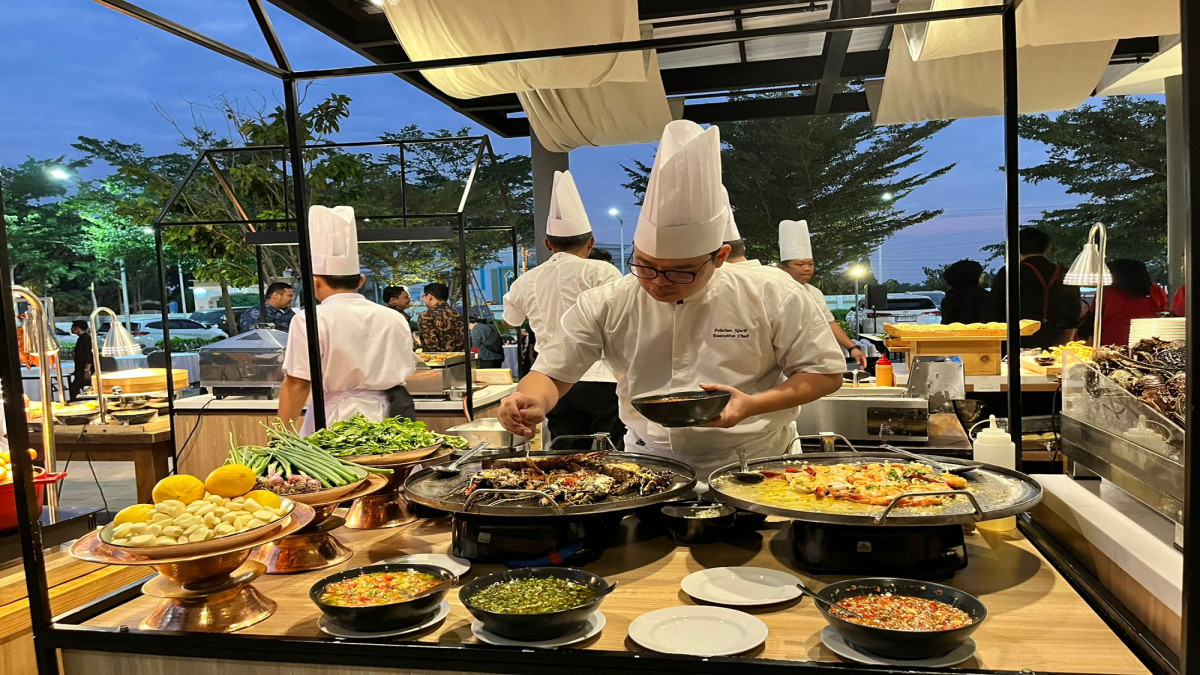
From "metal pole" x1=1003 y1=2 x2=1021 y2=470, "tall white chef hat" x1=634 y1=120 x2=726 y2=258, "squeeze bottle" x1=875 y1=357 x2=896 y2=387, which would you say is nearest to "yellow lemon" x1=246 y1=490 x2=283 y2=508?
"tall white chef hat" x1=634 y1=120 x2=726 y2=258

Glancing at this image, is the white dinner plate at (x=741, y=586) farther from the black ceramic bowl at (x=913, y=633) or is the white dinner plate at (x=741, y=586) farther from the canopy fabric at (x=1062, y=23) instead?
the canopy fabric at (x=1062, y=23)

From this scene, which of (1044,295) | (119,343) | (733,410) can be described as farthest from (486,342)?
(733,410)

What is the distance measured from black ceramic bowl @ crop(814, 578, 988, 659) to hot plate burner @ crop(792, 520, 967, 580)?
15 centimetres

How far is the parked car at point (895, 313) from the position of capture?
9609mm

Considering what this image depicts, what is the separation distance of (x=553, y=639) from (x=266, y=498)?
0.64 meters

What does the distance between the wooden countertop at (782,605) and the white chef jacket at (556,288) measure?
2.65 m

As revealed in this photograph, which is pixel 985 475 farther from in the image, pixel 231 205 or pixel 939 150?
pixel 939 150

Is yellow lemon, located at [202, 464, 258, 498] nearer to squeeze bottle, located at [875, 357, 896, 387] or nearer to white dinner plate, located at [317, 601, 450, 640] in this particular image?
white dinner plate, located at [317, 601, 450, 640]

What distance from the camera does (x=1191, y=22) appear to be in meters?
0.96

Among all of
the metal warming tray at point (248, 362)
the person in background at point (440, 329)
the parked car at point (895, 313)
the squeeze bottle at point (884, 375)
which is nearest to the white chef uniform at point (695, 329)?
the squeeze bottle at point (884, 375)

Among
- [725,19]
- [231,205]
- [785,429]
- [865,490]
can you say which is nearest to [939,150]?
[725,19]

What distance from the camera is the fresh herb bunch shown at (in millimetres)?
2039

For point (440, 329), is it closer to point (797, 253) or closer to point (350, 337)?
point (350, 337)

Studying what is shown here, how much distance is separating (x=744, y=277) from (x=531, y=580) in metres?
1.27
